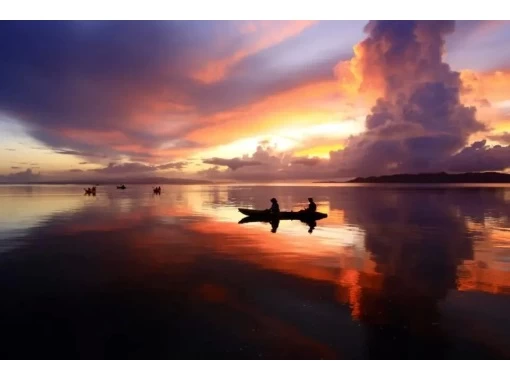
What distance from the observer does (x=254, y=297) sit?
11102 mm

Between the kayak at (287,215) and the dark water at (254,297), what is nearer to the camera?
the dark water at (254,297)

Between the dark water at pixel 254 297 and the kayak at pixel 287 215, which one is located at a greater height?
the kayak at pixel 287 215

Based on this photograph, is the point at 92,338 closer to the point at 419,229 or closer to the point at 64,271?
the point at 64,271

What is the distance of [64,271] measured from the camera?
46.1ft

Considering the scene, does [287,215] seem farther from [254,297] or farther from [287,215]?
[254,297]

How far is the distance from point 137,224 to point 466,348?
24.3 m

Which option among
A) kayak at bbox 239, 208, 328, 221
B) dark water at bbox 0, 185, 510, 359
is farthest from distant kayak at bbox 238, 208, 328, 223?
dark water at bbox 0, 185, 510, 359

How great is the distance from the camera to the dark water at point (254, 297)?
8.06 m

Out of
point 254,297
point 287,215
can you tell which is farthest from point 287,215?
point 254,297

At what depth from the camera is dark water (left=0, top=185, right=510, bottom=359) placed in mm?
8062

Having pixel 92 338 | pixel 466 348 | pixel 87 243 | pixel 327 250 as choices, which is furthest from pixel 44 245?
pixel 466 348

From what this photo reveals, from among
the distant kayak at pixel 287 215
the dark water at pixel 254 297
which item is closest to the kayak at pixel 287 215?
the distant kayak at pixel 287 215

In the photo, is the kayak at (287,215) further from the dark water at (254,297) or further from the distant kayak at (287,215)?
the dark water at (254,297)

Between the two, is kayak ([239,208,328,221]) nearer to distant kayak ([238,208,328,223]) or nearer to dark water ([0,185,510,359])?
distant kayak ([238,208,328,223])
